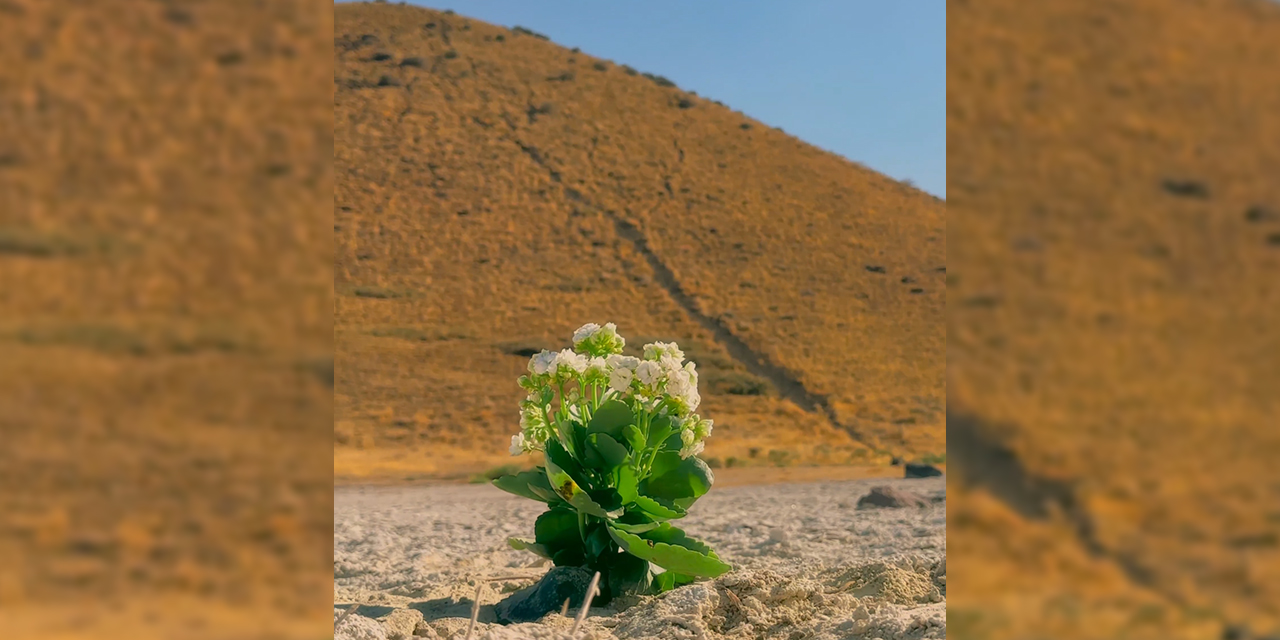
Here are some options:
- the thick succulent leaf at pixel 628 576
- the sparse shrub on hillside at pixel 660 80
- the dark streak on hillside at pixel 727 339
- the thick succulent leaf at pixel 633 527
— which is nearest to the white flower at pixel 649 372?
the thick succulent leaf at pixel 633 527

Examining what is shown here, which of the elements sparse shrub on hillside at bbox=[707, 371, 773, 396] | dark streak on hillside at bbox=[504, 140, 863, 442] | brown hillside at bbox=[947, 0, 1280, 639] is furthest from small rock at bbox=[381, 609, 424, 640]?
sparse shrub on hillside at bbox=[707, 371, 773, 396]

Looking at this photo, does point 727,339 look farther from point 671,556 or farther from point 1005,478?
point 1005,478

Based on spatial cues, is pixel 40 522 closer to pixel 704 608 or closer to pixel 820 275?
pixel 704 608

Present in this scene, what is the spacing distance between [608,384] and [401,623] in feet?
3.81

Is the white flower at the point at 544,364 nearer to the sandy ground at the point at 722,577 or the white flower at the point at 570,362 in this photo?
the white flower at the point at 570,362

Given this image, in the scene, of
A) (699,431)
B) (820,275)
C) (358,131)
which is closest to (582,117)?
(358,131)

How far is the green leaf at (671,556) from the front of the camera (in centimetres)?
330

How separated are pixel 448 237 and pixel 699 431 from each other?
25.9m

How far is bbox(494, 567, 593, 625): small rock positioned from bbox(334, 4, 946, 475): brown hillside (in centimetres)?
1468

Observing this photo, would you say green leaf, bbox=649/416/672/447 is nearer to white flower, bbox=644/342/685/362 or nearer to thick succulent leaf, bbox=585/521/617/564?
white flower, bbox=644/342/685/362

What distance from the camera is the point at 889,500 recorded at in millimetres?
8359

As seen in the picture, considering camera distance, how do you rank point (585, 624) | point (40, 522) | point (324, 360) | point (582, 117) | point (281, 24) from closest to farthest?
1. point (324, 360)
2. point (281, 24)
3. point (40, 522)
4. point (585, 624)
5. point (582, 117)

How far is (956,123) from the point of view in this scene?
1.45 m

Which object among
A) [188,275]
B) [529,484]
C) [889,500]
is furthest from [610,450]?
[889,500]
